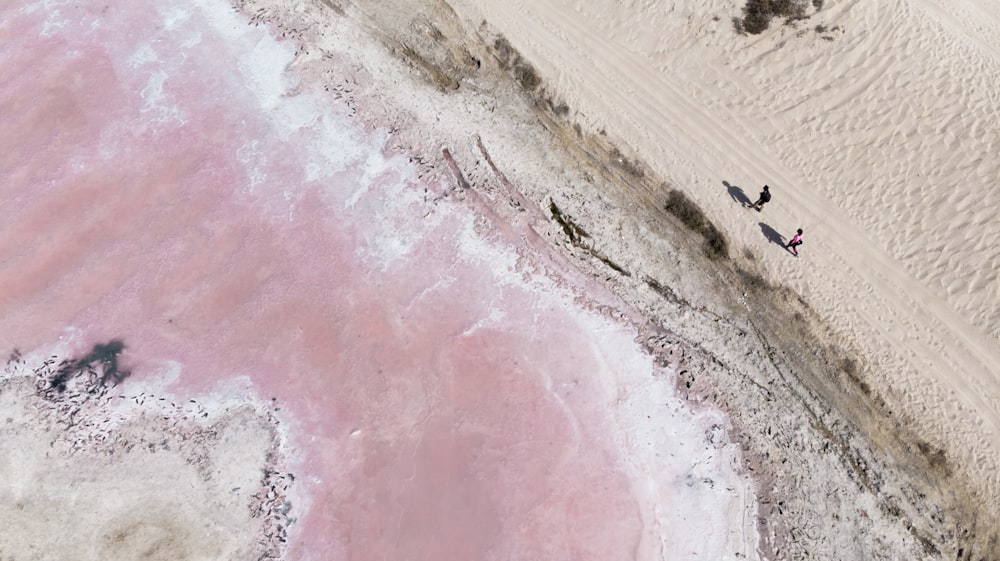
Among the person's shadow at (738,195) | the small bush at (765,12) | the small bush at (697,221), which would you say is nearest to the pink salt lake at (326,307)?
the small bush at (697,221)

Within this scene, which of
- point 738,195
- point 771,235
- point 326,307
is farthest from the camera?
point 738,195

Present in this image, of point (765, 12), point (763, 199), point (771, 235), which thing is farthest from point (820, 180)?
point (765, 12)

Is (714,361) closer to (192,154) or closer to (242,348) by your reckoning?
(242,348)

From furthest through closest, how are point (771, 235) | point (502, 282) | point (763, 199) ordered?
point (771, 235)
point (763, 199)
point (502, 282)

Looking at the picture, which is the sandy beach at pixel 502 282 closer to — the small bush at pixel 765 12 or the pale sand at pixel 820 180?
the pale sand at pixel 820 180

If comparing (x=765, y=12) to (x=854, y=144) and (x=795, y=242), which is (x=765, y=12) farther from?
(x=795, y=242)

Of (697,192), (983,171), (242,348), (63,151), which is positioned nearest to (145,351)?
(242,348)
